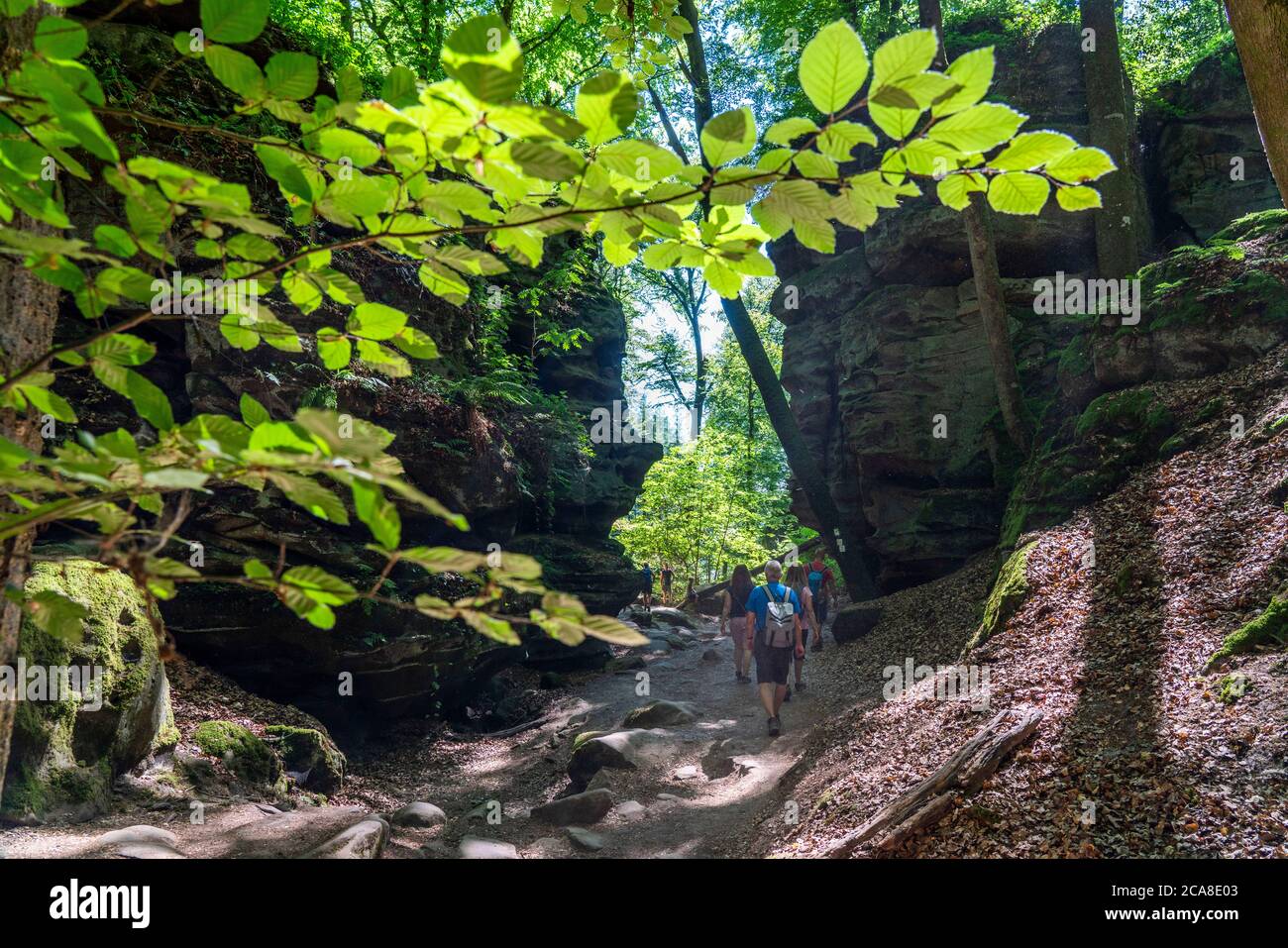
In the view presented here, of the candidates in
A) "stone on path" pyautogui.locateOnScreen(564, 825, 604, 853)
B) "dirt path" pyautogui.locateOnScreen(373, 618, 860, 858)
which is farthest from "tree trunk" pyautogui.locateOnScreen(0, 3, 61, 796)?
"stone on path" pyautogui.locateOnScreen(564, 825, 604, 853)

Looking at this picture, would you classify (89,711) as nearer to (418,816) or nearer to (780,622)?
(418,816)

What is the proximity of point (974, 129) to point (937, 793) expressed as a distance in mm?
4157

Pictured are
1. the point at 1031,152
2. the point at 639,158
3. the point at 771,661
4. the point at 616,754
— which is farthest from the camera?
the point at 771,661

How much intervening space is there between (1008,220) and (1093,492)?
7368 mm

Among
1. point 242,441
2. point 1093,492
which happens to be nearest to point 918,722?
point 1093,492

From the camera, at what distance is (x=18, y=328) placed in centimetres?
149

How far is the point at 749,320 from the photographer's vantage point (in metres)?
13.4

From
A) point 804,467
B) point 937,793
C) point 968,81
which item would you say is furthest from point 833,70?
point 804,467

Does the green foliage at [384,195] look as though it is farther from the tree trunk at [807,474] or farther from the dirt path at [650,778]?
the tree trunk at [807,474]

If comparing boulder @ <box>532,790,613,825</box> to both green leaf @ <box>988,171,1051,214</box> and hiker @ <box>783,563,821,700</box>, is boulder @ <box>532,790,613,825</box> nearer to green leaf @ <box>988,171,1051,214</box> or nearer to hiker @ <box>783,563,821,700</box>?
hiker @ <box>783,563,821,700</box>

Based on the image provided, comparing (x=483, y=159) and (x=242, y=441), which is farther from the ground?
(x=483, y=159)

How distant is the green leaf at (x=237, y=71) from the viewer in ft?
3.87
